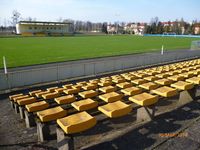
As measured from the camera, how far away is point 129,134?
187 inches

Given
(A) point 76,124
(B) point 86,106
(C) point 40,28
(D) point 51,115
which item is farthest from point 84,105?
(C) point 40,28

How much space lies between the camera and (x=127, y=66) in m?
14.9

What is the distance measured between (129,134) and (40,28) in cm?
10344

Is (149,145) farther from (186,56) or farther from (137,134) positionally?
(186,56)

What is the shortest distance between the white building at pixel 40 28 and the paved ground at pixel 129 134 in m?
90.4

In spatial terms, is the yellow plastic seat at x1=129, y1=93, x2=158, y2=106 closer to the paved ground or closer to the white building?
the paved ground

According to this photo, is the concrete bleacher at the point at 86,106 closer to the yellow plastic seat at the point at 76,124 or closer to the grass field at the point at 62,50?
the yellow plastic seat at the point at 76,124

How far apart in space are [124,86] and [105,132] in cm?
187

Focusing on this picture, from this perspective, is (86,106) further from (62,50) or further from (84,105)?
(62,50)

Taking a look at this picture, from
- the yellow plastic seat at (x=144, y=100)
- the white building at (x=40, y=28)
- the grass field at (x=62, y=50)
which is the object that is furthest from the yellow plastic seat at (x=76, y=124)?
the white building at (x=40, y=28)

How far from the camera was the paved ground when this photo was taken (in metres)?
4.35

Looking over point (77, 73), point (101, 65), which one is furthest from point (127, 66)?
point (77, 73)

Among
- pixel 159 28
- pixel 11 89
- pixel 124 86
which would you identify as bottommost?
pixel 11 89

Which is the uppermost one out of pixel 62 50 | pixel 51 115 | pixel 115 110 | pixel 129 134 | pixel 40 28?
pixel 40 28
